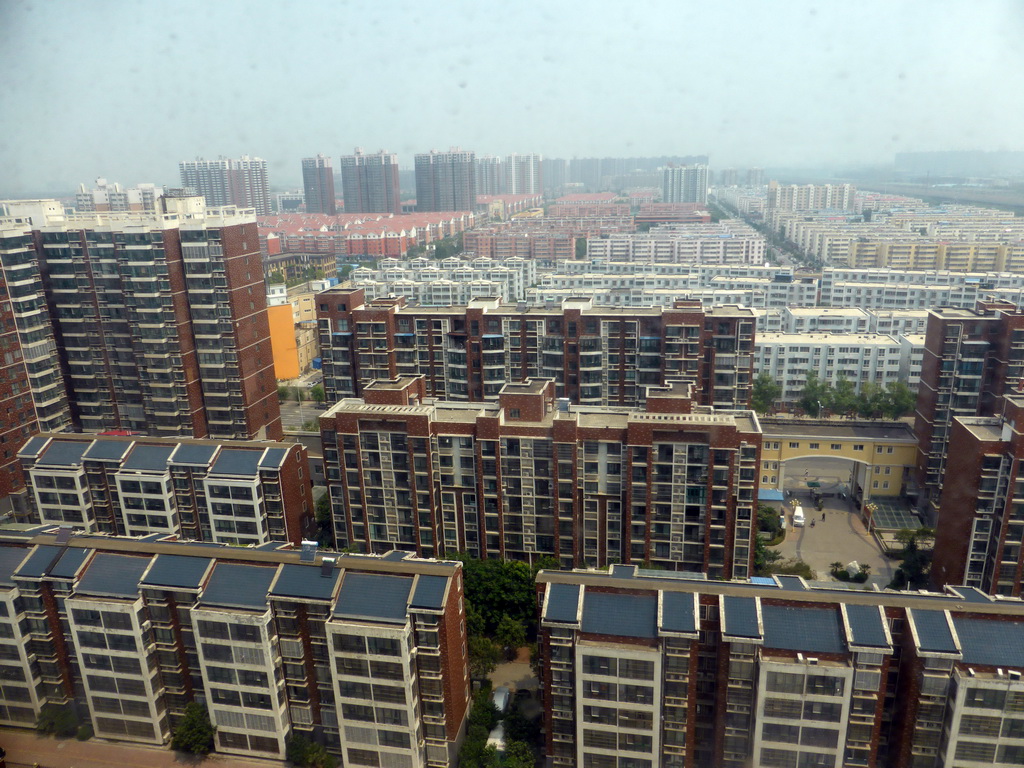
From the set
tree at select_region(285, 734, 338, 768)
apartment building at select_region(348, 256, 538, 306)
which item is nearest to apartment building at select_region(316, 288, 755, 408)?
tree at select_region(285, 734, 338, 768)

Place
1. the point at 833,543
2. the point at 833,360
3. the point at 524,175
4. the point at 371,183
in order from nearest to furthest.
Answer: the point at 833,543 → the point at 833,360 → the point at 371,183 → the point at 524,175

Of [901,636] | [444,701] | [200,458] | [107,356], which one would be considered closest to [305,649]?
[444,701]

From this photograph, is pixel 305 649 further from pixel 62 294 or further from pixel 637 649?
pixel 62 294

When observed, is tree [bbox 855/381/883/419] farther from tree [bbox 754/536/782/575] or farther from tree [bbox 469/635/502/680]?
tree [bbox 469/635/502/680]

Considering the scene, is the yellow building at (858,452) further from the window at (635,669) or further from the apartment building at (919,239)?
the apartment building at (919,239)

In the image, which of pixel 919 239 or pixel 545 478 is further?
pixel 919 239

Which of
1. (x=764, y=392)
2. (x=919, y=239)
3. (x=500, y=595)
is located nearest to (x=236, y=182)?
(x=764, y=392)

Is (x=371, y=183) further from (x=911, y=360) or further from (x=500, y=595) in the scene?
(x=500, y=595)
